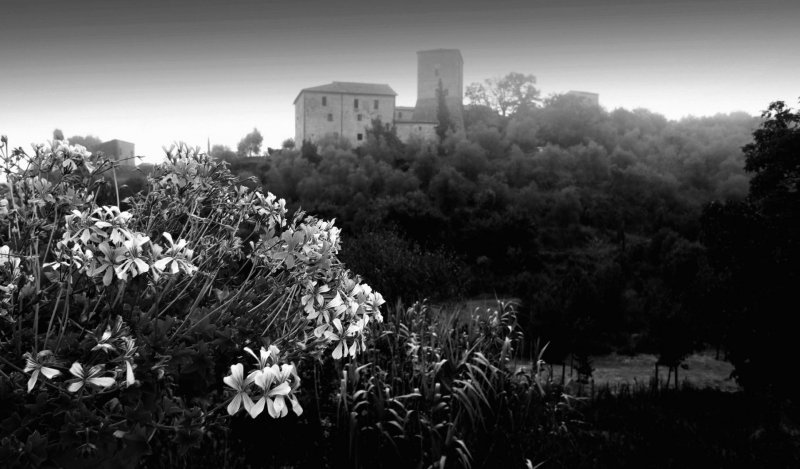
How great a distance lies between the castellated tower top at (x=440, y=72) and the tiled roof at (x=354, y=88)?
210 inches

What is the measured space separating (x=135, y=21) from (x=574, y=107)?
149 ft

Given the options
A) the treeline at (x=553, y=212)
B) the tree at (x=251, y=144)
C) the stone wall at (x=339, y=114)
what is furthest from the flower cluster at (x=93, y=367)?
the tree at (x=251, y=144)

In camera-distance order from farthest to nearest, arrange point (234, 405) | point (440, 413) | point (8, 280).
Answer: point (440, 413) → point (8, 280) → point (234, 405)

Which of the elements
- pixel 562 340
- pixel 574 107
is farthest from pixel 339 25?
pixel 562 340

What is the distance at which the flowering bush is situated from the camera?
161 cm

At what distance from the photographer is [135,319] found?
6.76 feet

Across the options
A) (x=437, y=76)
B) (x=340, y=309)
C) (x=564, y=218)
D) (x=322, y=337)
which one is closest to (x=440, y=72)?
(x=437, y=76)

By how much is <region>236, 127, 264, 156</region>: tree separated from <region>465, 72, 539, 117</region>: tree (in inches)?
996

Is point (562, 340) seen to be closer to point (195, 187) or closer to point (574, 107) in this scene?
point (195, 187)

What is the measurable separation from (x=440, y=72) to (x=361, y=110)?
11.3 m

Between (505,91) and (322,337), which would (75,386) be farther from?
(505,91)

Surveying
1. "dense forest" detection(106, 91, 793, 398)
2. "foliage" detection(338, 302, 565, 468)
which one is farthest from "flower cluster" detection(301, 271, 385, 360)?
"foliage" detection(338, 302, 565, 468)

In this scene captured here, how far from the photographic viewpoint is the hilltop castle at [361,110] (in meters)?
57.5

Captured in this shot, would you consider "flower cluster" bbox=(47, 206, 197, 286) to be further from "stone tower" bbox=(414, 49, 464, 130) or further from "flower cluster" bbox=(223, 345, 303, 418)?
"stone tower" bbox=(414, 49, 464, 130)
